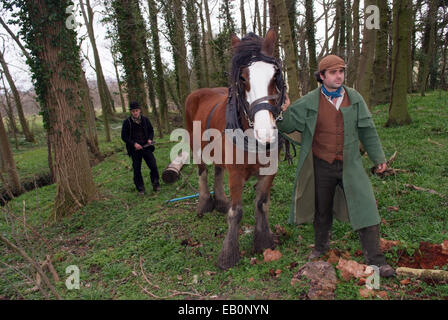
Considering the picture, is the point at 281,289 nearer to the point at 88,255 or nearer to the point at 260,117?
the point at 260,117

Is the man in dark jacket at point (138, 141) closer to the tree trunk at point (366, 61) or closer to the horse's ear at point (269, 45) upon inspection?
the horse's ear at point (269, 45)

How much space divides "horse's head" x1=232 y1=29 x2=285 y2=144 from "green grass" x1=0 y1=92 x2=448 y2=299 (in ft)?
5.37

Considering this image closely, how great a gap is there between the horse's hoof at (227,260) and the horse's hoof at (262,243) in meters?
0.32

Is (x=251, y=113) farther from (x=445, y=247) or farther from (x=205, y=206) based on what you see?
(x=205, y=206)

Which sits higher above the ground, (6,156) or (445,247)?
(6,156)

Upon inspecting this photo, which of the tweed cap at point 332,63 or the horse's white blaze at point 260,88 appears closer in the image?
the horse's white blaze at point 260,88

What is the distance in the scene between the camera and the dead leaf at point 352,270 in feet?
9.13

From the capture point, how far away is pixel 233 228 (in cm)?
353

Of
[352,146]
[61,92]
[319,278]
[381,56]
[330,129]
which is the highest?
[381,56]

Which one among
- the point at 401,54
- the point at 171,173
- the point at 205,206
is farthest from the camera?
the point at 401,54

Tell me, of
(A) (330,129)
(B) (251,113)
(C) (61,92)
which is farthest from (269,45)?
(C) (61,92)

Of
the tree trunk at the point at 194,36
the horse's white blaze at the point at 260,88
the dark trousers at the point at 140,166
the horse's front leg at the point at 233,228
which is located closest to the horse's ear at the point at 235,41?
the horse's white blaze at the point at 260,88

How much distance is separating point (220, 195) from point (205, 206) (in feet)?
1.12

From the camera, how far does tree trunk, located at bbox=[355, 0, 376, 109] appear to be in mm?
6223
